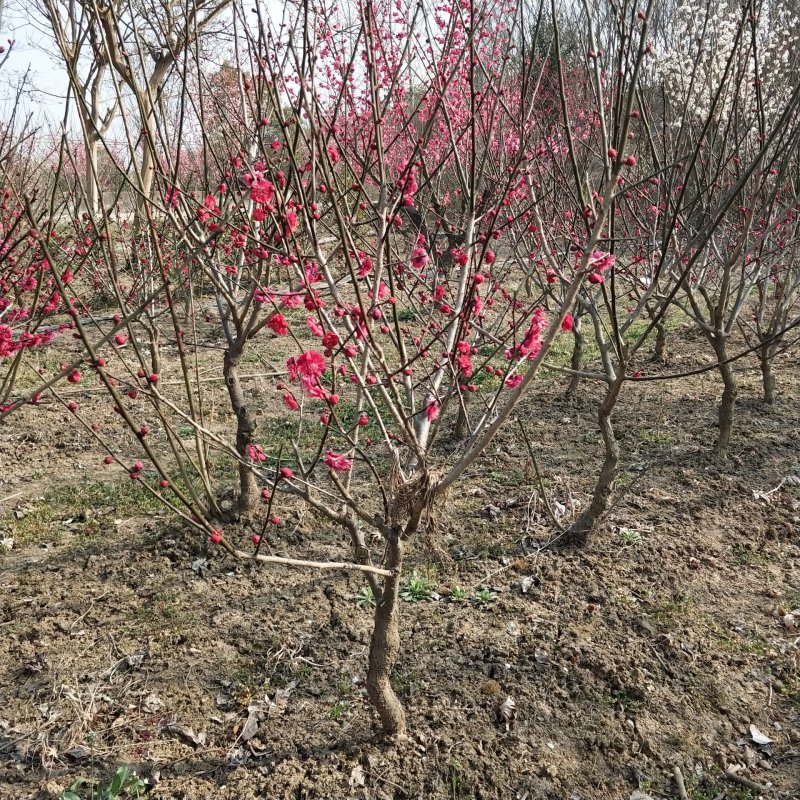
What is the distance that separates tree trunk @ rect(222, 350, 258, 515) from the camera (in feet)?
11.3

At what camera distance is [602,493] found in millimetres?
3330

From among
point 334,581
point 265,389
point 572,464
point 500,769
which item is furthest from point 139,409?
point 500,769

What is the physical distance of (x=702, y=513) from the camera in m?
3.65

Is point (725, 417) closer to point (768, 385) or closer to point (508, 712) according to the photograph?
point (768, 385)

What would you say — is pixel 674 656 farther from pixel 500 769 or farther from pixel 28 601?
pixel 28 601

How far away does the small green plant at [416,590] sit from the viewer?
307 centimetres

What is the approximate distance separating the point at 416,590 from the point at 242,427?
1260mm

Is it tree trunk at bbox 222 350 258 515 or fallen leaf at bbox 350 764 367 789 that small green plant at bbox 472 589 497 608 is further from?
tree trunk at bbox 222 350 258 515

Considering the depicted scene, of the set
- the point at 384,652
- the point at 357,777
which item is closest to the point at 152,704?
the point at 357,777

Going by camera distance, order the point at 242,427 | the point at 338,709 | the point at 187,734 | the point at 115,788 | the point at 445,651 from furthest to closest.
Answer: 1. the point at 242,427
2. the point at 445,651
3. the point at 338,709
4. the point at 187,734
5. the point at 115,788

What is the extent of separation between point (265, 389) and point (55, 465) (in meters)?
1.83

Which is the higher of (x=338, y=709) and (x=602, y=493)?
(x=602, y=493)

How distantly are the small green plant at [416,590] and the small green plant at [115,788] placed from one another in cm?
131

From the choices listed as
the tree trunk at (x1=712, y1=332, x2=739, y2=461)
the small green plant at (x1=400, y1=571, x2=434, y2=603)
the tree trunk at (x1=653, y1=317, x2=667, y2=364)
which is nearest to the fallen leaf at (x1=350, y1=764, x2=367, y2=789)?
the small green plant at (x1=400, y1=571, x2=434, y2=603)
